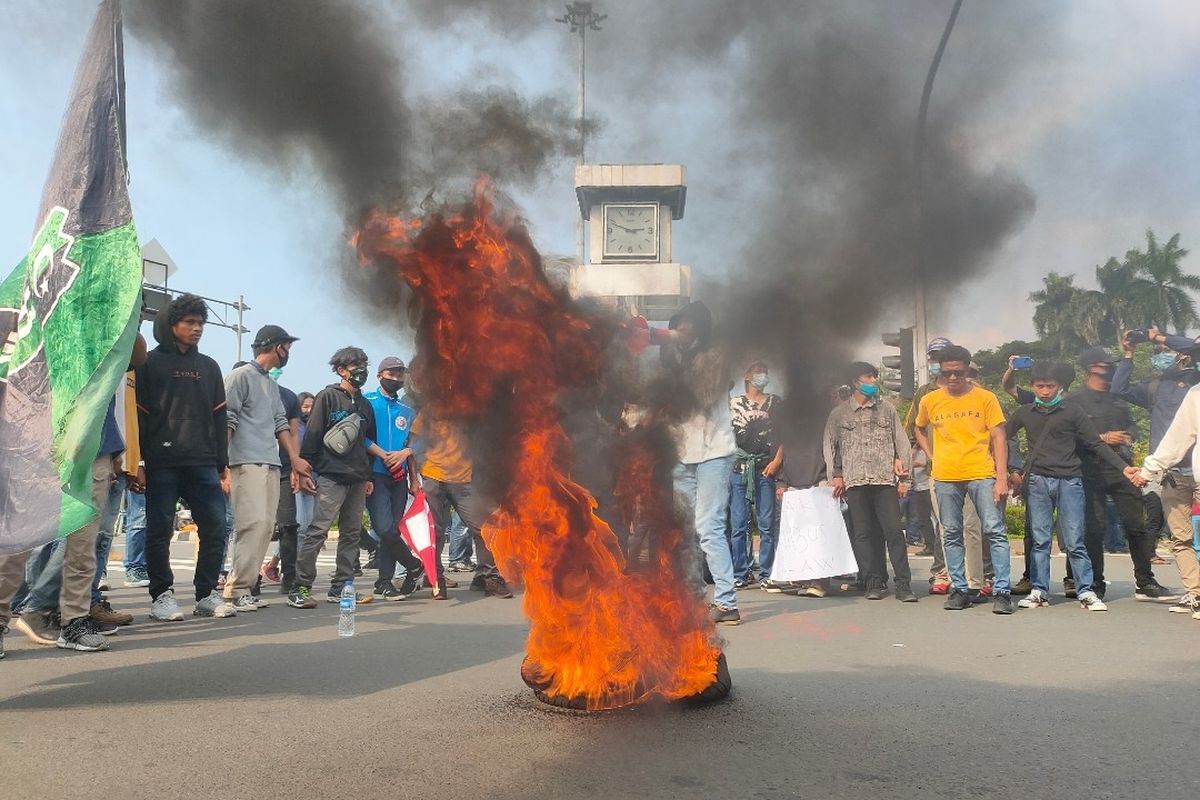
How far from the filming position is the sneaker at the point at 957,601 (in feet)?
25.2

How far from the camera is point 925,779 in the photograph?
3.18 metres

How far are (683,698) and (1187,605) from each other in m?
5.33

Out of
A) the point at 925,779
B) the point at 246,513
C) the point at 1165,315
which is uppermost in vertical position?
the point at 1165,315

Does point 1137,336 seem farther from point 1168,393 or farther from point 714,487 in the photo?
point 714,487

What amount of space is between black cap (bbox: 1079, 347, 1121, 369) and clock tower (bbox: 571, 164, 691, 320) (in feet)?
15.8

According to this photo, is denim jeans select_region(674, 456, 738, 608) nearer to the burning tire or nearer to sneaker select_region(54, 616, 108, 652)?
the burning tire

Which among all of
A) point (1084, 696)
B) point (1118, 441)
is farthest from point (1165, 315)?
point (1084, 696)

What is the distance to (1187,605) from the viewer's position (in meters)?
7.43

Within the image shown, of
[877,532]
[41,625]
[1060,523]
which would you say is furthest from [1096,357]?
[41,625]

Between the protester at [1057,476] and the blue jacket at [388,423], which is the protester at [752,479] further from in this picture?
the blue jacket at [388,423]

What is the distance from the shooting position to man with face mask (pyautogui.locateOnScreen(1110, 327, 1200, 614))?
747 cm

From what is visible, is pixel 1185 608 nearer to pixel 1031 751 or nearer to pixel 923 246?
pixel 923 246

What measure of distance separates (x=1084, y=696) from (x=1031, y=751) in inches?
44.7

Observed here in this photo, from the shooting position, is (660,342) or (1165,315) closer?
(660,342)
